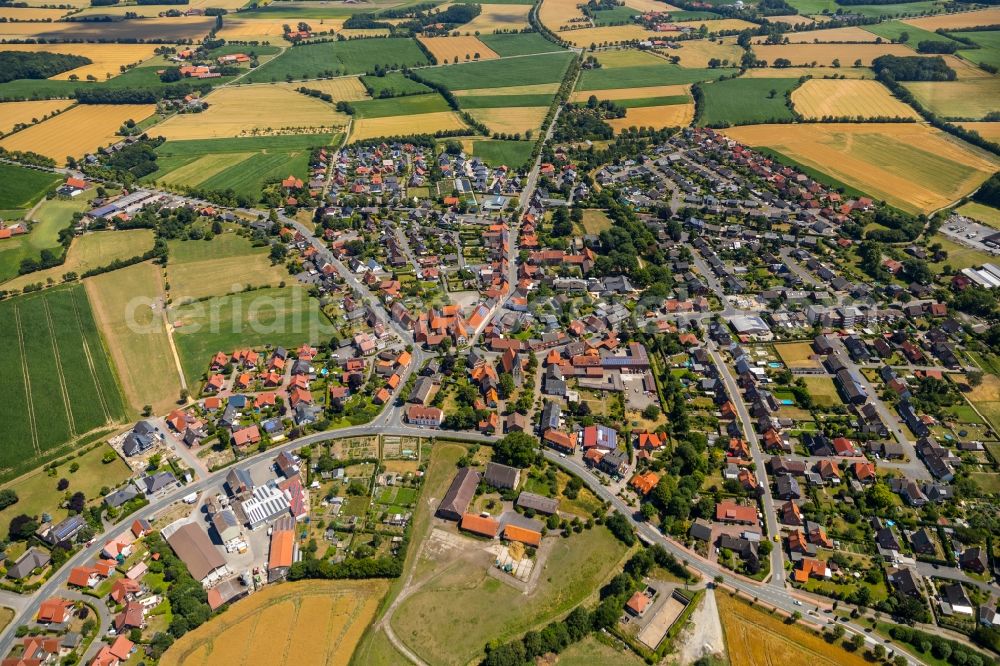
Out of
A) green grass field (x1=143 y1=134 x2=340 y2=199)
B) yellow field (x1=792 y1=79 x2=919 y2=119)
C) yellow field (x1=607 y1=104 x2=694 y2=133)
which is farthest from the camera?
yellow field (x1=607 y1=104 x2=694 y2=133)

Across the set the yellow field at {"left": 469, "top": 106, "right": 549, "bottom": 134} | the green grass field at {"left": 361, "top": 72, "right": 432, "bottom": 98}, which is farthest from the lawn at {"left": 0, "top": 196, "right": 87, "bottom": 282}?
the yellow field at {"left": 469, "top": 106, "right": 549, "bottom": 134}

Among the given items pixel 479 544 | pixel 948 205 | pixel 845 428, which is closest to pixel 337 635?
pixel 479 544

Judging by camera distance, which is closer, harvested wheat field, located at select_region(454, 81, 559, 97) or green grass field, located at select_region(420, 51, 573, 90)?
harvested wheat field, located at select_region(454, 81, 559, 97)

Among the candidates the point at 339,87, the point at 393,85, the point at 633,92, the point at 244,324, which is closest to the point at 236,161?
the point at 339,87

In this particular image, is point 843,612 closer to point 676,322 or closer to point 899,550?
point 899,550

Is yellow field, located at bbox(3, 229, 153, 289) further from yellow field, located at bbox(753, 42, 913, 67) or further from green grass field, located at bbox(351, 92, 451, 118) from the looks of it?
yellow field, located at bbox(753, 42, 913, 67)

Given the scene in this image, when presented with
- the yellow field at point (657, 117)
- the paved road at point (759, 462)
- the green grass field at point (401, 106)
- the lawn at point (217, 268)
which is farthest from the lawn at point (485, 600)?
the green grass field at point (401, 106)
